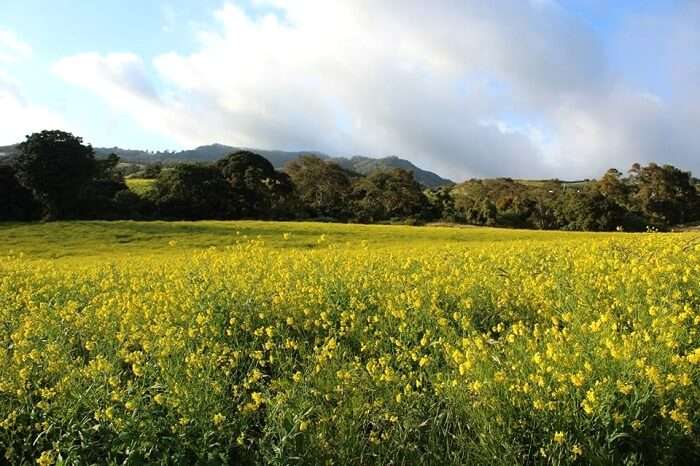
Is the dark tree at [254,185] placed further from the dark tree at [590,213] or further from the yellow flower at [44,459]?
the yellow flower at [44,459]

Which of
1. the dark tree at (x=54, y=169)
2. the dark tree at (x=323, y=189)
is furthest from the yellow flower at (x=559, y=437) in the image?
the dark tree at (x=323, y=189)

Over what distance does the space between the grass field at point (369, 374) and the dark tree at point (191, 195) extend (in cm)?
4239

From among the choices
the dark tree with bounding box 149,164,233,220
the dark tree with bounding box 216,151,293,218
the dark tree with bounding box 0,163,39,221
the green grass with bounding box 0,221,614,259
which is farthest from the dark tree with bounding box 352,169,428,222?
the green grass with bounding box 0,221,614,259

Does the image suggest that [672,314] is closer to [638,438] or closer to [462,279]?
[638,438]

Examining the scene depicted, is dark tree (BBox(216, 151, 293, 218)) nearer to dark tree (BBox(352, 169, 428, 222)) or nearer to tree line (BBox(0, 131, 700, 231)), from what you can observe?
tree line (BBox(0, 131, 700, 231))

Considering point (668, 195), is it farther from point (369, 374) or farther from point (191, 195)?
point (369, 374)

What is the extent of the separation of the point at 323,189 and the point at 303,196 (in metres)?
2.43

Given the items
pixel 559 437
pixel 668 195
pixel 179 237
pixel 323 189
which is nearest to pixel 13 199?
pixel 179 237

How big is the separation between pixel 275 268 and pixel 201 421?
4.60 m

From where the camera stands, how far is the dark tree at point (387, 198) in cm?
6019

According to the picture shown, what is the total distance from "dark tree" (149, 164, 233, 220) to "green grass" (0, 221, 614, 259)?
61.1ft

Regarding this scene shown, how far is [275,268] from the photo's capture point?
8484 millimetres

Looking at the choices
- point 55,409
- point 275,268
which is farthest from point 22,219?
point 55,409

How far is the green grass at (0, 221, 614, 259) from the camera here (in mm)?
22781
